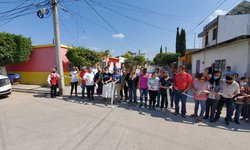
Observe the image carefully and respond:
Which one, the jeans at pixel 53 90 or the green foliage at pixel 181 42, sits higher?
the green foliage at pixel 181 42

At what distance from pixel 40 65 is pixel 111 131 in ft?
37.2

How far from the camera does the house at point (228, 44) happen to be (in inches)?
289

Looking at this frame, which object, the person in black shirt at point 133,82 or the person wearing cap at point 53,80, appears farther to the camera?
the person wearing cap at point 53,80

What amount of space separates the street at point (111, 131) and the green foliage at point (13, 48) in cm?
690

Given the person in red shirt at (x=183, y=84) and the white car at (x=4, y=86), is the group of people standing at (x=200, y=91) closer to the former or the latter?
the person in red shirt at (x=183, y=84)

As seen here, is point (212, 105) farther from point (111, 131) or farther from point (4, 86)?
point (4, 86)

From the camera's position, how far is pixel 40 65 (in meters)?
12.7

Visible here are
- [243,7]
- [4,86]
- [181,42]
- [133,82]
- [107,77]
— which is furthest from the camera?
[181,42]

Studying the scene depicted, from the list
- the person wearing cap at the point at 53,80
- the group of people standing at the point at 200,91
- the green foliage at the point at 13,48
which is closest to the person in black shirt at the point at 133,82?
the group of people standing at the point at 200,91

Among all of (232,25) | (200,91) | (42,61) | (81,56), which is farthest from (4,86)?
(232,25)

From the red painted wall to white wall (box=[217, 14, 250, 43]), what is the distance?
17.0 meters

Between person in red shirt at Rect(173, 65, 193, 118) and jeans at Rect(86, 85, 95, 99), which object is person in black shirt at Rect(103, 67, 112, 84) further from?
person in red shirt at Rect(173, 65, 193, 118)

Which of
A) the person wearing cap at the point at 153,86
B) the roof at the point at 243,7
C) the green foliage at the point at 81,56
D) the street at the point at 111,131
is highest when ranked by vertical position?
the roof at the point at 243,7

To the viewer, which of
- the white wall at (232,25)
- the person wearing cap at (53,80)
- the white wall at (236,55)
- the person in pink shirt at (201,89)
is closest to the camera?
the person in pink shirt at (201,89)
